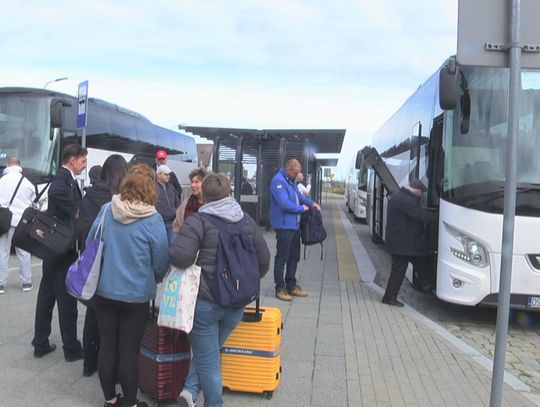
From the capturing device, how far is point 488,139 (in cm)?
636

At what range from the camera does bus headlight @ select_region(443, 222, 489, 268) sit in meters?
6.14

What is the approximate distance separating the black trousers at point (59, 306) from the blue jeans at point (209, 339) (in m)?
1.54

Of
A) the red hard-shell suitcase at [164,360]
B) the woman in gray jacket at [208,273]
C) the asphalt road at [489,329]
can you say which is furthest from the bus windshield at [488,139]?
the red hard-shell suitcase at [164,360]

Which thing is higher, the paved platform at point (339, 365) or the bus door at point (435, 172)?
the bus door at point (435, 172)

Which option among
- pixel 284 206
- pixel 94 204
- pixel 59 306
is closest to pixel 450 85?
pixel 284 206

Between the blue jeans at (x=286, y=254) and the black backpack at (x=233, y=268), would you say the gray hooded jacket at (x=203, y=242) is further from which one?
the blue jeans at (x=286, y=254)

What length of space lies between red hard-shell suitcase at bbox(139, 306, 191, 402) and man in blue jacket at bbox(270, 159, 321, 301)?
10.7 ft

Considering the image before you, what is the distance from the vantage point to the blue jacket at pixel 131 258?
11.7 ft

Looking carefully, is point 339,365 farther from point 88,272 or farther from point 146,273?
point 88,272

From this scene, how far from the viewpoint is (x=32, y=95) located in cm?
1233

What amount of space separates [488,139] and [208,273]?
168 inches

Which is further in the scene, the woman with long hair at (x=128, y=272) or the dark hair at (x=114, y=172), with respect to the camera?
the dark hair at (x=114, y=172)

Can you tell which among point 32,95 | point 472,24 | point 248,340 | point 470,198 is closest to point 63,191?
point 248,340

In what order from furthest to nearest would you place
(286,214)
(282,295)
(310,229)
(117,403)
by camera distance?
1. (310,229)
2. (282,295)
3. (286,214)
4. (117,403)
